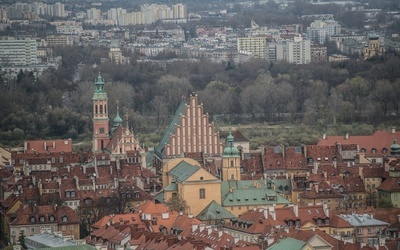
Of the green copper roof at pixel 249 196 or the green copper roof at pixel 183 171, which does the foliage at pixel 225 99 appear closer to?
the green copper roof at pixel 183 171

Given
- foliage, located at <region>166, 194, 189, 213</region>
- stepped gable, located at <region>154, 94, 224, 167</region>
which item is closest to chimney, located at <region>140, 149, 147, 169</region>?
stepped gable, located at <region>154, 94, 224, 167</region>

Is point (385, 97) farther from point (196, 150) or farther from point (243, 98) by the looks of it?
point (196, 150)

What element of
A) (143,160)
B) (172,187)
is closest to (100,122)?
(143,160)

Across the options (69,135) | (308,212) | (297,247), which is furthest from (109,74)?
(297,247)

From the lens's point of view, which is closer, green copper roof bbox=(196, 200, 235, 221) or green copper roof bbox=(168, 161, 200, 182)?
green copper roof bbox=(196, 200, 235, 221)

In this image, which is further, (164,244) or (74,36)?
(74,36)

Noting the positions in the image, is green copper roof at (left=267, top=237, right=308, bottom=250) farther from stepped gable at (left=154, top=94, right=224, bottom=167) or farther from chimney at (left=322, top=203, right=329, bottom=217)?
stepped gable at (left=154, top=94, right=224, bottom=167)

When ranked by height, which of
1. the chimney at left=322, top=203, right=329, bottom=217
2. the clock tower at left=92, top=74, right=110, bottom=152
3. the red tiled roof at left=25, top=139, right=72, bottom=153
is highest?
the chimney at left=322, top=203, right=329, bottom=217
